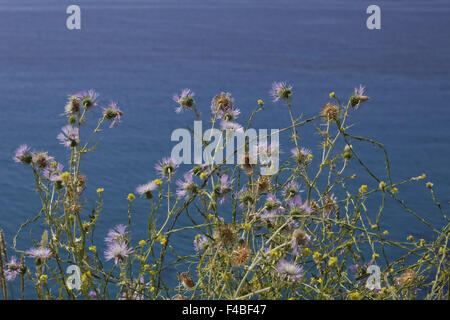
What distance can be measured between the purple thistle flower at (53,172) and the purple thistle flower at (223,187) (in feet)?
0.70

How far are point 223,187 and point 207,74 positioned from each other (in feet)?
9.62

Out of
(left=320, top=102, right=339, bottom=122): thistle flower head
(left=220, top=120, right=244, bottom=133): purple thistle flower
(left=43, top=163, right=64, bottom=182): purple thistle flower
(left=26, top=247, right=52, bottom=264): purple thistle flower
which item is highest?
(left=320, top=102, right=339, bottom=122): thistle flower head

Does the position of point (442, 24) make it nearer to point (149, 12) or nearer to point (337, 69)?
point (337, 69)

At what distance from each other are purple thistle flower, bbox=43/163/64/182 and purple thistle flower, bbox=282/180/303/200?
1.06 ft

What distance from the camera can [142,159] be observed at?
8.88 ft

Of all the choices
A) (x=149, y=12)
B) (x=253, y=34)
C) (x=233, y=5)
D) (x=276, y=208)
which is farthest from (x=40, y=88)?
(x=276, y=208)

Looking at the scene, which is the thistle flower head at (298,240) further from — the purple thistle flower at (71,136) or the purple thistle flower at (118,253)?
the purple thistle flower at (71,136)

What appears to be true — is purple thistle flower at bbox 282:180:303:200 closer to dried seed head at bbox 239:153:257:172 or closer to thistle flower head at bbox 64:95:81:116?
dried seed head at bbox 239:153:257:172

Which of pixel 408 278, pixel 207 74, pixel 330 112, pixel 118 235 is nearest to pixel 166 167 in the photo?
pixel 118 235

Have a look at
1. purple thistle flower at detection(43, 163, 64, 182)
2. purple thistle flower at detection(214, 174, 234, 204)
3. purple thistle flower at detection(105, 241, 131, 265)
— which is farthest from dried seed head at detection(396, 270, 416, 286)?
purple thistle flower at detection(43, 163, 64, 182)

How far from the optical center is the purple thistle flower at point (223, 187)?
884 millimetres

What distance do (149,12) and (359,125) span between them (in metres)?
2.84

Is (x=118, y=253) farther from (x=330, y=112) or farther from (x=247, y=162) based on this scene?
(x=330, y=112)

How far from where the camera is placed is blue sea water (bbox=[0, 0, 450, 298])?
2602 millimetres
